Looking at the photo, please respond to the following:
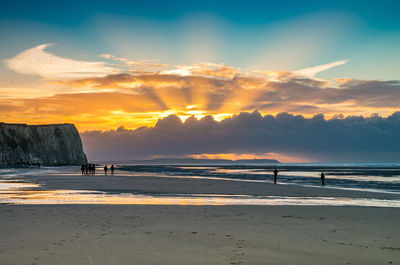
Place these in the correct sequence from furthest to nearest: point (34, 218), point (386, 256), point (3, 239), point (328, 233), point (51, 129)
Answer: point (51, 129) < point (34, 218) < point (328, 233) < point (3, 239) < point (386, 256)

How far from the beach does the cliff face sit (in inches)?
5316

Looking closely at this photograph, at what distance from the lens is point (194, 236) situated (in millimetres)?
12102

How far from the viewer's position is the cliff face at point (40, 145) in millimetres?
144375

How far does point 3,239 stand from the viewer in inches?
441

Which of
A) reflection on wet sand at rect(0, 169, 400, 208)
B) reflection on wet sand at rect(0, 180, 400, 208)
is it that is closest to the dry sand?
reflection on wet sand at rect(0, 180, 400, 208)

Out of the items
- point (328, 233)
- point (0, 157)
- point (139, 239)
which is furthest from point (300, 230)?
point (0, 157)

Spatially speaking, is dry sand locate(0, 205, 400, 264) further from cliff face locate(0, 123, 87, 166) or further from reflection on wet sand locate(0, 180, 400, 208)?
cliff face locate(0, 123, 87, 166)

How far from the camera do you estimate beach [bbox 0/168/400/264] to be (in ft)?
30.9

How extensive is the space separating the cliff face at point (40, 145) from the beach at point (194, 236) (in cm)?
13503

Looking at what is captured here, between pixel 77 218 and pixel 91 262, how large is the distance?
7053mm

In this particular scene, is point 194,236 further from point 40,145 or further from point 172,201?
point 40,145

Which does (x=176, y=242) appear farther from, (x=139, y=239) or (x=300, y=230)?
(x=300, y=230)

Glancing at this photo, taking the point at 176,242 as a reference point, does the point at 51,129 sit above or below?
above

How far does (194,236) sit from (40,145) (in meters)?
169
